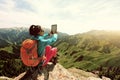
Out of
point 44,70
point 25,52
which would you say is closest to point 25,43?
point 25,52

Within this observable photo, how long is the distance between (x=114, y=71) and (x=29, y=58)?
583ft

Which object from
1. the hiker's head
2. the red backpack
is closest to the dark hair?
the hiker's head

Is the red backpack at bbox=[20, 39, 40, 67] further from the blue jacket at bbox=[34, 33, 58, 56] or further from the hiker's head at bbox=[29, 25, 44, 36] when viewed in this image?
the hiker's head at bbox=[29, 25, 44, 36]

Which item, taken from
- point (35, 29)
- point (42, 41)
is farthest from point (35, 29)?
point (42, 41)

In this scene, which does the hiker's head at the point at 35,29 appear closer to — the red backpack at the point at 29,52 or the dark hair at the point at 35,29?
the dark hair at the point at 35,29

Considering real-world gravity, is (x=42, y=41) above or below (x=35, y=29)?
below

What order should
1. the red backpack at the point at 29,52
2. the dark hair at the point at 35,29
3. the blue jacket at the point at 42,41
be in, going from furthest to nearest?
the blue jacket at the point at 42,41 → the dark hair at the point at 35,29 → the red backpack at the point at 29,52

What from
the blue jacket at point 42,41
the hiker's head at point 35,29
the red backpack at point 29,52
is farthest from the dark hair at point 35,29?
the red backpack at point 29,52

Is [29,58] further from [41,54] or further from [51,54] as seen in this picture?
[51,54]

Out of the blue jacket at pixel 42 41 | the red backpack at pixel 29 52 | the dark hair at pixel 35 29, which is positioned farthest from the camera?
the blue jacket at pixel 42 41

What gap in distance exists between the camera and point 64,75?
14.6m

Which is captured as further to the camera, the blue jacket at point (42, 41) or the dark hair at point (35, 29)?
the blue jacket at point (42, 41)

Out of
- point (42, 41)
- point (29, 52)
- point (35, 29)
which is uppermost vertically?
point (35, 29)

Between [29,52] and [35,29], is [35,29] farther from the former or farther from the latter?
[29,52]
